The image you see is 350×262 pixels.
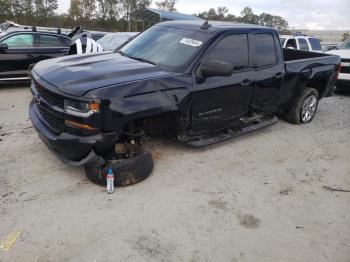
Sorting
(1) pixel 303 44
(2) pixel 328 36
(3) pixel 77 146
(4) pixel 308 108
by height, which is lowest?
(4) pixel 308 108

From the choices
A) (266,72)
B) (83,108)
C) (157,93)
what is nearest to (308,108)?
(266,72)

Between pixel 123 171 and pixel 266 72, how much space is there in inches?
113

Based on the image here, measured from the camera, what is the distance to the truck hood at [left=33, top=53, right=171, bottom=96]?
3597 mm

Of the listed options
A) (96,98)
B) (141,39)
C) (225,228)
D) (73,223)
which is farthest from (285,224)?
(141,39)

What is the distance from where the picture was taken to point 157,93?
3938 millimetres

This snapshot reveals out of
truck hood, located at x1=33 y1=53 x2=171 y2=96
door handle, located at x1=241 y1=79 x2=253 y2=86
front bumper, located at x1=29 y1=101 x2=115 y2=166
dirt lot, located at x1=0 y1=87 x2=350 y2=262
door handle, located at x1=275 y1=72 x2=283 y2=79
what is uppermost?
truck hood, located at x1=33 y1=53 x2=171 y2=96

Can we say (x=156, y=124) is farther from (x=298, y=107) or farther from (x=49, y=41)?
(x=49, y=41)

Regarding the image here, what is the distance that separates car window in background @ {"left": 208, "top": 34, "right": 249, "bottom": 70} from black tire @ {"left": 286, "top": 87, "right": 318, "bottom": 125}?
1989 mm

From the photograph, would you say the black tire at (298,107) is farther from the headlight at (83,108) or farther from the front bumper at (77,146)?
the headlight at (83,108)

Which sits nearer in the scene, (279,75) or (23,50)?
(279,75)

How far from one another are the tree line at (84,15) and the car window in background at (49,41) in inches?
1060

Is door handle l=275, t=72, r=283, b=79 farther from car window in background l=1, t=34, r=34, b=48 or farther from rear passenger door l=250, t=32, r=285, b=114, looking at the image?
car window in background l=1, t=34, r=34, b=48

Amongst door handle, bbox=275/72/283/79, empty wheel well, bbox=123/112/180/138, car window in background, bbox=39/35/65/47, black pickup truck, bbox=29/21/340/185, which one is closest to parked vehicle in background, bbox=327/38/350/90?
black pickup truck, bbox=29/21/340/185

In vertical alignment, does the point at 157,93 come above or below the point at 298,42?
below
